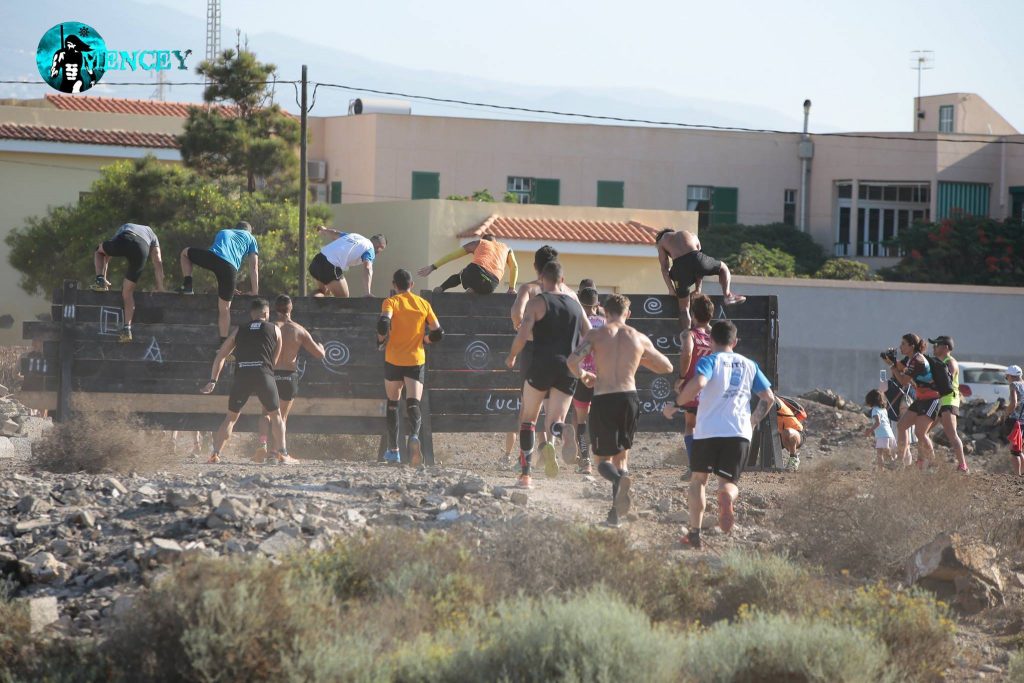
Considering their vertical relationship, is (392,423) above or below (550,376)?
below

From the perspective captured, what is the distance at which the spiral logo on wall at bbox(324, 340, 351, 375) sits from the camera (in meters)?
14.3

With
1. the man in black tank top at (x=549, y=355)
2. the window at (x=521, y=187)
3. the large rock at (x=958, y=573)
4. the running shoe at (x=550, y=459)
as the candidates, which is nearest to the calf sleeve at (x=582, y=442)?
the man in black tank top at (x=549, y=355)

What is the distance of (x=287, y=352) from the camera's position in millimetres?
13555

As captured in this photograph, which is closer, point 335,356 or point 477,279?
point 335,356

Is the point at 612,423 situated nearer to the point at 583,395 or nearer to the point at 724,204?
the point at 583,395

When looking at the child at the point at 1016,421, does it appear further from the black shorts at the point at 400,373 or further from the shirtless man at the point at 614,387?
the shirtless man at the point at 614,387

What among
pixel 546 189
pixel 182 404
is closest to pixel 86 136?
pixel 546 189

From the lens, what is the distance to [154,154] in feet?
119

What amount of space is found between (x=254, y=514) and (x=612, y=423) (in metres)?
2.76

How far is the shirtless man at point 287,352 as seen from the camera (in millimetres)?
13531

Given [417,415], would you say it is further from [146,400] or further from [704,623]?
[704,623]

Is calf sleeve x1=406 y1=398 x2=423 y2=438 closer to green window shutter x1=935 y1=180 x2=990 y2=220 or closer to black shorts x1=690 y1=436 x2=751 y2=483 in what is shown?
black shorts x1=690 y1=436 x2=751 y2=483

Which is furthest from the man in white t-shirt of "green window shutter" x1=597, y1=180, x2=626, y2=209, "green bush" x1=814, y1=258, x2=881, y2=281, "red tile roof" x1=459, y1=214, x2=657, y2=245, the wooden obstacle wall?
"green window shutter" x1=597, y1=180, x2=626, y2=209

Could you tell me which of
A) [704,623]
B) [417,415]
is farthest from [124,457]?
[704,623]
